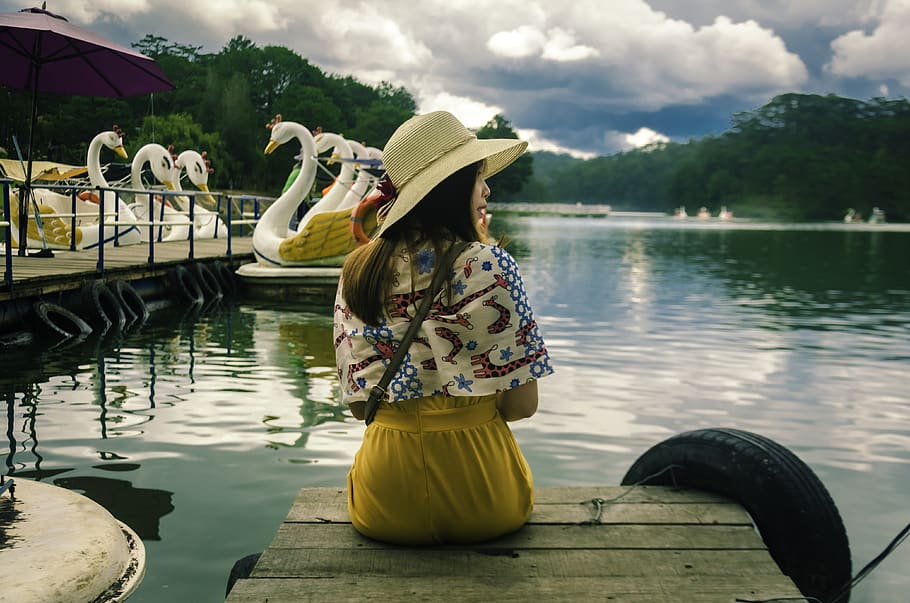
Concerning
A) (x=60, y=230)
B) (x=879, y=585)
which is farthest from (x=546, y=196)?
(x=879, y=585)

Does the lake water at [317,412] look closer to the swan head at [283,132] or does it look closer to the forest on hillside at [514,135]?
the swan head at [283,132]

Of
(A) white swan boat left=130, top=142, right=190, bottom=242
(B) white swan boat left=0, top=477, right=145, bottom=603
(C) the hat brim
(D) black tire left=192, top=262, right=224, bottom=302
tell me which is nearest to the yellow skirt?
(C) the hat brim

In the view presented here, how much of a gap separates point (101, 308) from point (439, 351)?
27.7 ft

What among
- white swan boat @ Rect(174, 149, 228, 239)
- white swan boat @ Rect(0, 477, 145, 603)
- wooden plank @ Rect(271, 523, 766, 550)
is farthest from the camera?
white swan boat @ Rect(174, 149, 228, 239)

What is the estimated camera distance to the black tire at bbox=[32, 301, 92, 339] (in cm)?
892

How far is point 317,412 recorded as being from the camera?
6.46 m

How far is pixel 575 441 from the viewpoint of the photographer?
231 inches

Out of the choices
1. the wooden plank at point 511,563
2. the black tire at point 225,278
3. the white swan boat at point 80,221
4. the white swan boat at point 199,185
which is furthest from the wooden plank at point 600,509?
the white swan boat at point 199,185

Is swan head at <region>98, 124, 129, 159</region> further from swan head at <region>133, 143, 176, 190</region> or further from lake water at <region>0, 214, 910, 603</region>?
lake water at <region>0, 214, 910, 603</region>

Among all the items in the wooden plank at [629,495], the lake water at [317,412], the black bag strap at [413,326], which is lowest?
the lake water at [317,412]

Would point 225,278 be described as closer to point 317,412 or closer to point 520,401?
point 317,412

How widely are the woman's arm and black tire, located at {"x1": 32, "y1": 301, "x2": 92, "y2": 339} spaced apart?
304 inches

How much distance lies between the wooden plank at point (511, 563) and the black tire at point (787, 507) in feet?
1.35

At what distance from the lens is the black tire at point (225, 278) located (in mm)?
14164
